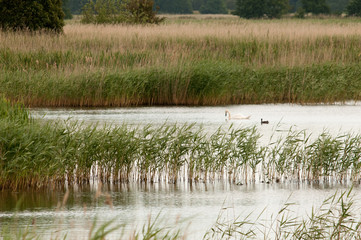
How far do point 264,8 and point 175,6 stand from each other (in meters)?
34.8

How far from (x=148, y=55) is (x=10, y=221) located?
14257mm

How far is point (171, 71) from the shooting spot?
19.5 meters

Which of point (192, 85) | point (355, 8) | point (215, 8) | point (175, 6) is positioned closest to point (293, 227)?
point (192, 85)

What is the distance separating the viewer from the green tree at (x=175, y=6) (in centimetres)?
10306

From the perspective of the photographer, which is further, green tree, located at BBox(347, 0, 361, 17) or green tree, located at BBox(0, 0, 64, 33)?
green tree, located at BBox(347, 0, 361, 17)

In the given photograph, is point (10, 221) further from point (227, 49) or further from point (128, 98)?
point (227, 49)

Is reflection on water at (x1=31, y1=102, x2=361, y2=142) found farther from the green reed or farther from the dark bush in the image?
the dark bush

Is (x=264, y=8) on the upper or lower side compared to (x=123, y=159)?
upper

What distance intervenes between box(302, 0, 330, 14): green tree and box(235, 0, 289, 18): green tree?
3.75 m

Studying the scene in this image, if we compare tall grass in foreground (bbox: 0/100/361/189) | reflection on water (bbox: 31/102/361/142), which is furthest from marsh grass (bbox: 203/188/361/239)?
reflection on water (bbox: 31/102/361/142)

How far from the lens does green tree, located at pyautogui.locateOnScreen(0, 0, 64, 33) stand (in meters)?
23.9

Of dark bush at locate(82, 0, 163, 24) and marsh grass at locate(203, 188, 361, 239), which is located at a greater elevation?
dark bush at locate(82, 0, 163, 24)

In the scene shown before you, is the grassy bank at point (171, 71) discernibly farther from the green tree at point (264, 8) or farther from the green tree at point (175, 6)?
the green tree at point (175, 6)

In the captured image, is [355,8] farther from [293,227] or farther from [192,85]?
[293,227]
